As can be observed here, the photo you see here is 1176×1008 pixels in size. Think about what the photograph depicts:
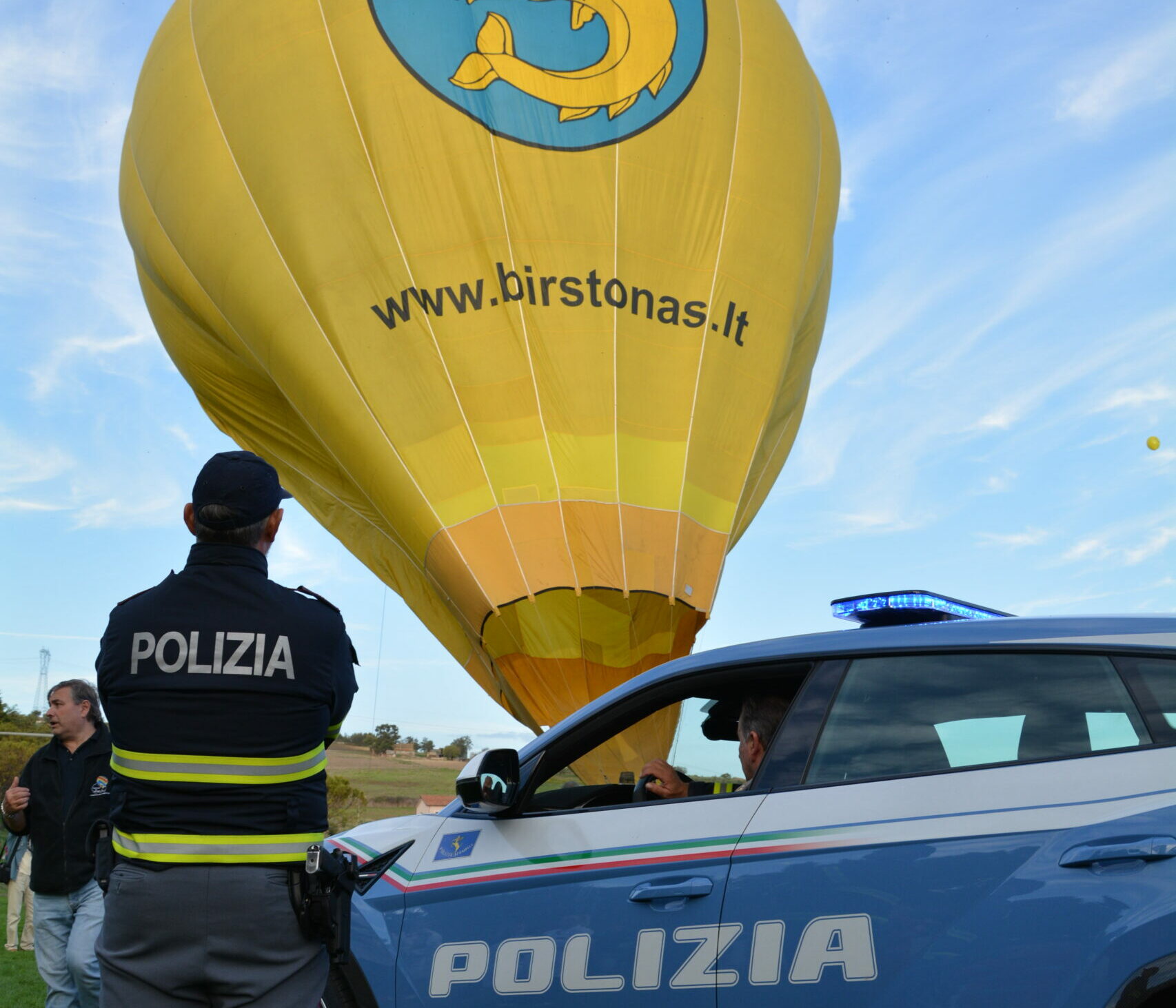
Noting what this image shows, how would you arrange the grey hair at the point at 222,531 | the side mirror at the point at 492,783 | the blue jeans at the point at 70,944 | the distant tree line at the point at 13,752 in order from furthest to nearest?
the distant tree line at the point at 13,752 < the blue jeans at the point at 70,944 < the side mirror at the point at 492,783 < the grey hair at the point at 222,531

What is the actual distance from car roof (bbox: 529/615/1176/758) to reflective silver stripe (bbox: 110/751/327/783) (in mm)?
1281

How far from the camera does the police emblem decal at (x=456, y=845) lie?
3871 millimetres

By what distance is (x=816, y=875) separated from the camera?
124 inches

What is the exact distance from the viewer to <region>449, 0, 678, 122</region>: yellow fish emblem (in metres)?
12.5

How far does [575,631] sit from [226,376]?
5895 mm

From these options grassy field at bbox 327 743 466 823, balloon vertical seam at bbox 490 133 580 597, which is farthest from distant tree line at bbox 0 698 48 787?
balloon vertical seam at bbox 490 133 580 597

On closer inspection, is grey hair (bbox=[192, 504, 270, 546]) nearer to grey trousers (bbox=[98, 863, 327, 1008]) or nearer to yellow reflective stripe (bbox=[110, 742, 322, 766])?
yellow reflective stripe (bbox=[110, 742, 322, 766])

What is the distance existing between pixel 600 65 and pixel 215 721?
36.9ft

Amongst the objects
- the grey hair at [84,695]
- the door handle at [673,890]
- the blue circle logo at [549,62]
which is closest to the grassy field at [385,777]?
the grey hair at [84,695]

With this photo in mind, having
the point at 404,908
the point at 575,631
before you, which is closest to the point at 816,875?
the point at 404,908

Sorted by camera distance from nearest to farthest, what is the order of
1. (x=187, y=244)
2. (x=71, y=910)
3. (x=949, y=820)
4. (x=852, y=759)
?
(x=949, y=820) < (x=852, y=759) < (x=71, y=910) < (x=187, y=244)

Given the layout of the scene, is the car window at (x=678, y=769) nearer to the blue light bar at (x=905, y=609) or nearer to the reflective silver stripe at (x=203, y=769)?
the blue light bar at (x=905, y=609)

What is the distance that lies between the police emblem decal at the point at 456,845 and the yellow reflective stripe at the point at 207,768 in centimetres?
116

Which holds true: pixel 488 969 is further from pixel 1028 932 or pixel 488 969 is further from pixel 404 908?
pixel 1028 932
